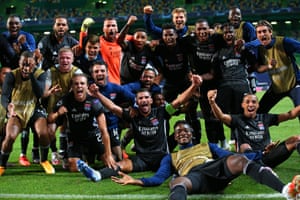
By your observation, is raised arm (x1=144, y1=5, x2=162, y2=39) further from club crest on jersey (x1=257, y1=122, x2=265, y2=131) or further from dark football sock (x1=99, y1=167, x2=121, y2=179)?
dark football sock (x1=99, y1=167, x2=121, y2=179)

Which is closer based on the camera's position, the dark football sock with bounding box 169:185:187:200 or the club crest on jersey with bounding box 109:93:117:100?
the dark football sock with bounding box 169:185:187:200

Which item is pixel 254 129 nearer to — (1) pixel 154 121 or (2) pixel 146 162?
(1) pixel 154 121

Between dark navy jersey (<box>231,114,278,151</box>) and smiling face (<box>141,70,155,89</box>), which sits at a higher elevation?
smiling face (<box>141,70,155,89</box>)

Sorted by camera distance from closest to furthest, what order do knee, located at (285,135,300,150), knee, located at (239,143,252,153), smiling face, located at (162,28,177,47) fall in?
1. knee, located at (285,135,300,150)
2. knee, located at (239,143,252,153)
3. smiling face, located at (162,28,177,47)

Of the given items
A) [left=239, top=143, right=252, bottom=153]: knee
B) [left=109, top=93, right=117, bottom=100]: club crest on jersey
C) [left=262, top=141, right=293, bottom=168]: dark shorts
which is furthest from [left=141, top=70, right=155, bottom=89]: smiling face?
[left=262, top=141, right=293, bottom=168]: dark shorts

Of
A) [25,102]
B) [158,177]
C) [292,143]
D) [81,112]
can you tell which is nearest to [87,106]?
[81,112]

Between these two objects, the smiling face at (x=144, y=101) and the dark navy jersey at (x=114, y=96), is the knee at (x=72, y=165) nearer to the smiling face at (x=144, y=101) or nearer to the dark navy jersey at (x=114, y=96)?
the dark navy jersey at (x=114, y=96)

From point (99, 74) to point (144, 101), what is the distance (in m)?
0.82

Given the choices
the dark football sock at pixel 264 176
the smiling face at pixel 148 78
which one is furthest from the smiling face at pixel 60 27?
the dark football sock at pixel 264 176

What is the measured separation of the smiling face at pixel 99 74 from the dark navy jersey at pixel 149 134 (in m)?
0.62

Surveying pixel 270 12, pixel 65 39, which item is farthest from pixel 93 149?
pixel 270 12

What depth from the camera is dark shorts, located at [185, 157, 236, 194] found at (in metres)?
4.52

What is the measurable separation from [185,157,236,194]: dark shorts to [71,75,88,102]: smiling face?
2.00 meters

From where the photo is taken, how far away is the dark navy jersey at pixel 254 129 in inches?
238
